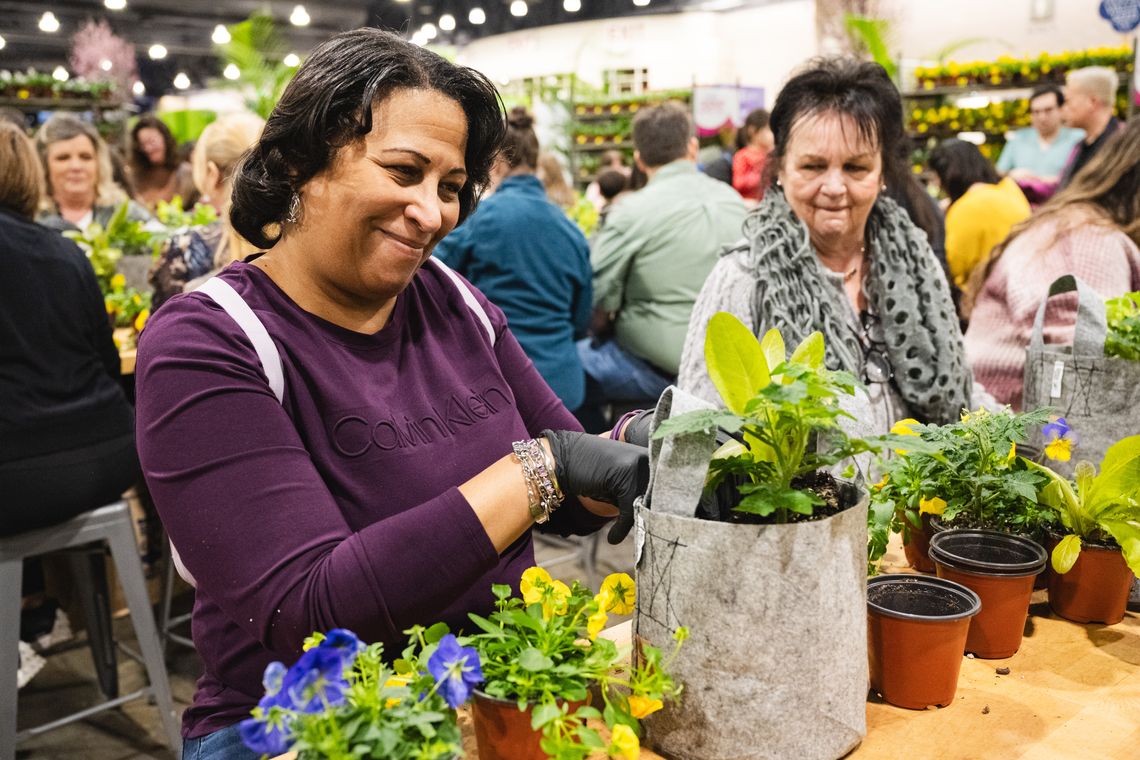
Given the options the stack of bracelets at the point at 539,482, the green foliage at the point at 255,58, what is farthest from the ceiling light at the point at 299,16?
the stack of bracelets at the point at 539,482

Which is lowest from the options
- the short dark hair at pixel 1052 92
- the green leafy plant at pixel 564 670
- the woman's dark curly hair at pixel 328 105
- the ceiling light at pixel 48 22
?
the green leafy plant at pixel 564 670

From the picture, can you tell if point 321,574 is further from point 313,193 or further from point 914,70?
point 914,70

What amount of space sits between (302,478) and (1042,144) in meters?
7.52

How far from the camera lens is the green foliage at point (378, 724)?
693 mm

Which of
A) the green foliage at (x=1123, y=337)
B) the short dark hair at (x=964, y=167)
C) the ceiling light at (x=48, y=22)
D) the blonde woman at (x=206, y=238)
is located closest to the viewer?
the green foliage at (x=1123, y=337)

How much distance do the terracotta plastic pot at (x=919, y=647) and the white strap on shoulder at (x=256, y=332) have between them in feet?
2.41

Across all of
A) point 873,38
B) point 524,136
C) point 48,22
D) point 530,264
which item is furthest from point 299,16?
point 530,264

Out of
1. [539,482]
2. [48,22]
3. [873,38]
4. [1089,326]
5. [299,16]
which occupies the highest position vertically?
[299,16]

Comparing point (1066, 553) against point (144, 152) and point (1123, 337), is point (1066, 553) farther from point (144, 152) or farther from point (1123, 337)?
point (144, 152)

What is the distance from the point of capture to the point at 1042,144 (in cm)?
718

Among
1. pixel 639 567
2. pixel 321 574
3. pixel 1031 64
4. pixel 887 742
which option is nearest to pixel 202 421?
pixel 321 574

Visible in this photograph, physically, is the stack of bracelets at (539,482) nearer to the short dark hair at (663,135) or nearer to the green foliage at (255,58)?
the short dark hair at (663,135)

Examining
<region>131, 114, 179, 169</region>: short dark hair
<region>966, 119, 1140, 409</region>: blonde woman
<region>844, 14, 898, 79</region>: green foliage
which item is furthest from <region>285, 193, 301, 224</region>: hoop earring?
<region>844, 14, 898, 79</region>: green foliage

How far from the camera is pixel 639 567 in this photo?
2.94 feet
